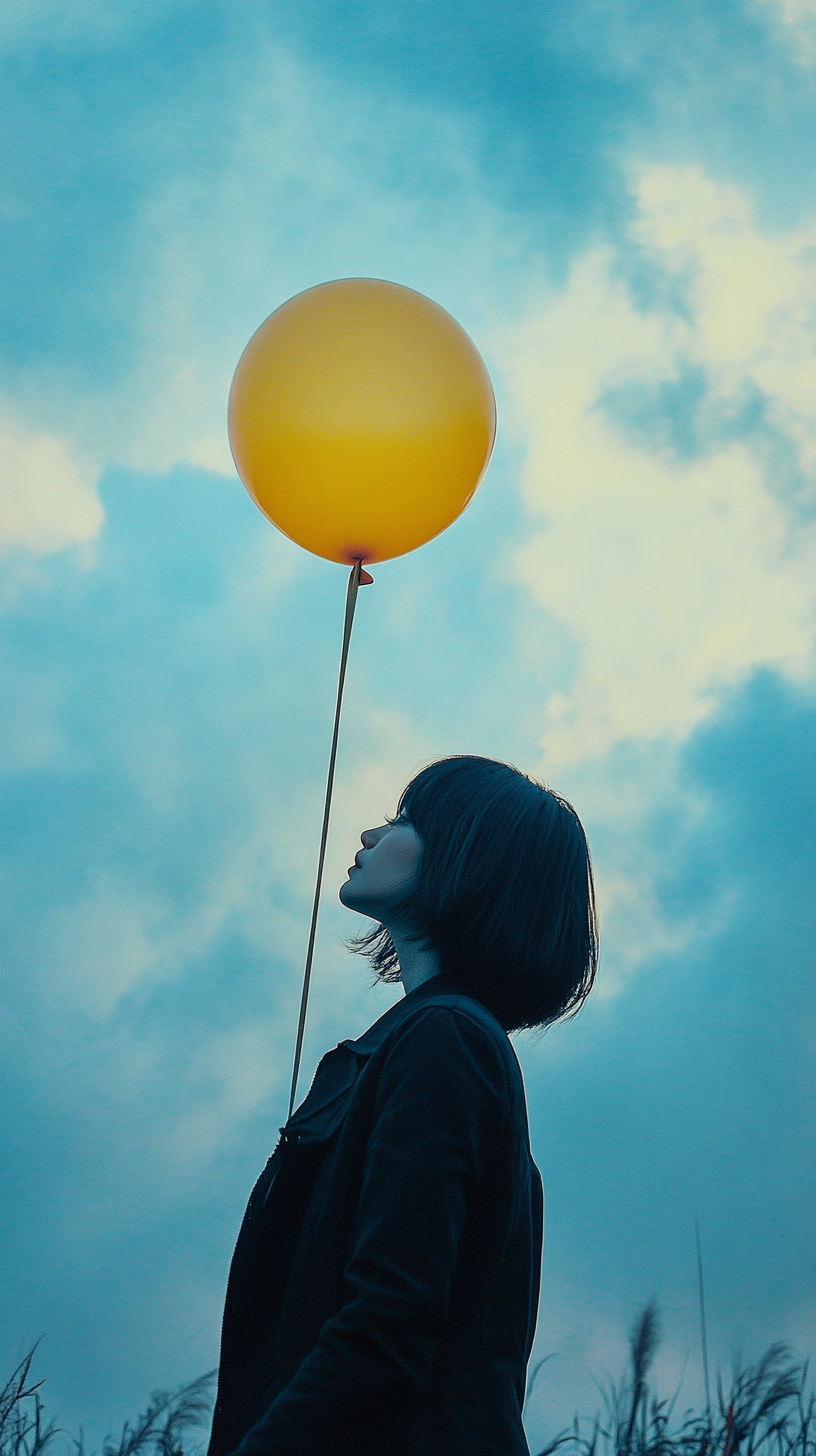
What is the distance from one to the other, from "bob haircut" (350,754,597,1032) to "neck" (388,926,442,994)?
0.04 feet

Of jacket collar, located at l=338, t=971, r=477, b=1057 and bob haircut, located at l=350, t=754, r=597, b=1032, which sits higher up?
bob haircut, located at l=350, t=754, r=597, b=1032

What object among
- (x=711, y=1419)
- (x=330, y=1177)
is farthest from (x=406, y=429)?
(x=711, y=1419)

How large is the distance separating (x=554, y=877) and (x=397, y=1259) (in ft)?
1.72

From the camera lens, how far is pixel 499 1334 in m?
1.17

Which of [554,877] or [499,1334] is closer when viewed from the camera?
Result: [499,1334]

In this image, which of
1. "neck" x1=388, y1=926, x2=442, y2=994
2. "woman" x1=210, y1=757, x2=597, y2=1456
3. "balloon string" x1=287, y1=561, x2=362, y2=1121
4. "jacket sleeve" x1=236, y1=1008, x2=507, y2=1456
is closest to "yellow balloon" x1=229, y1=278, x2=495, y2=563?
"balloon string" x1=287, y1=561, x2=362, y2=1121

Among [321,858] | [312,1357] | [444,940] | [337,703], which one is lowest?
[312,1357]

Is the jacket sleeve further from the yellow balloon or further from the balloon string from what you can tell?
the yellow balloon

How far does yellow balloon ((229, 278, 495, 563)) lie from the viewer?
7.06 feet

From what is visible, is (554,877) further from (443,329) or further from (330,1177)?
(443,329)

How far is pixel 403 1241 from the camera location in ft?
3.55

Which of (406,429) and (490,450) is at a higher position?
(490,450)

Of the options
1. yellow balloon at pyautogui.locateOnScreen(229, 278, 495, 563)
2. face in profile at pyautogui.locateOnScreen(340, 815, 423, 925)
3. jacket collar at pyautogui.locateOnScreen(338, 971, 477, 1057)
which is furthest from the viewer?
yellow balloon at pyautogui.locateOnScreen(229, 278, 495, 563)

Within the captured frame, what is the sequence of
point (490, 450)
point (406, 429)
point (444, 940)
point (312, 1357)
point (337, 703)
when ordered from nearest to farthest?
point (312, 1357) → point (444, 940) → point (337, 703) → point (406, 429) → point (490, 450)
